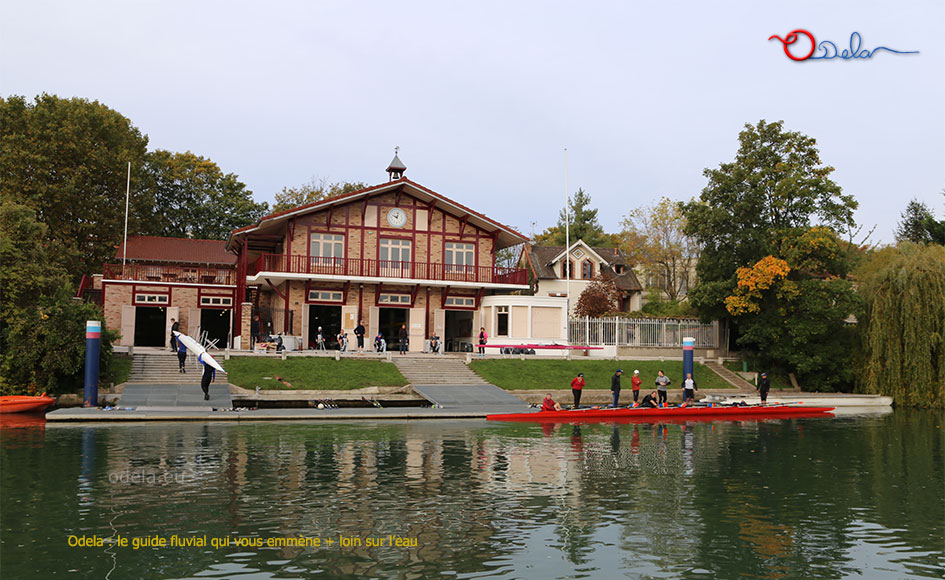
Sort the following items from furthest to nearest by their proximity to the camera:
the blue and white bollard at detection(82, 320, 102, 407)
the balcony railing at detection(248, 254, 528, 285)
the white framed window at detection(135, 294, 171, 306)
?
the white framed window at detection(135, 294, 171, 306)
the balcony railing at detection(248, 254, 528, 285)
the blue and white bollard at detection(82, 320, 102, 407)

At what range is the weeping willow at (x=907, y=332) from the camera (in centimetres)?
3641

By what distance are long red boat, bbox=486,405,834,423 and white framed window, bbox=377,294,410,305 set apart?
57.6ft

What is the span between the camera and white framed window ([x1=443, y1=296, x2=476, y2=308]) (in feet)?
149

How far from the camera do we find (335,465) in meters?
17.3

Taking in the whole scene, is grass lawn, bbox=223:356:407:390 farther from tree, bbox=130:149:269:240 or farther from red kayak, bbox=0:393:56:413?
tree, bbox=130:149:269:240

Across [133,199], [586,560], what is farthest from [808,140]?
[133,199]

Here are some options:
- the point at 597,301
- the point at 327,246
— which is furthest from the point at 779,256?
the point at 327,246

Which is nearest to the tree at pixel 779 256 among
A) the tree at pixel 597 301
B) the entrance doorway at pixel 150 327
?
the tree at pixel 597 301

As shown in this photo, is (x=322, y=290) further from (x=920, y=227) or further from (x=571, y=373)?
(x=920, y=227)

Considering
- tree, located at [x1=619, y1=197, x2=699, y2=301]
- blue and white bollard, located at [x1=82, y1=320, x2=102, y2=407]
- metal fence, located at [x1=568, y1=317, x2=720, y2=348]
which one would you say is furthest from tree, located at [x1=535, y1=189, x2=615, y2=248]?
blue and white bollard, located at [x1=82, y1=320, x2=102, y2=407]

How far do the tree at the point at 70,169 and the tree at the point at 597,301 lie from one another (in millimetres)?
36215

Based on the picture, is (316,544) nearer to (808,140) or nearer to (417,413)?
(417,413)

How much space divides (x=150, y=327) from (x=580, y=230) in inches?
1644

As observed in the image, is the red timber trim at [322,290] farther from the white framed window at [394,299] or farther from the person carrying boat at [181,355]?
the person carrying boat at [181,355]
